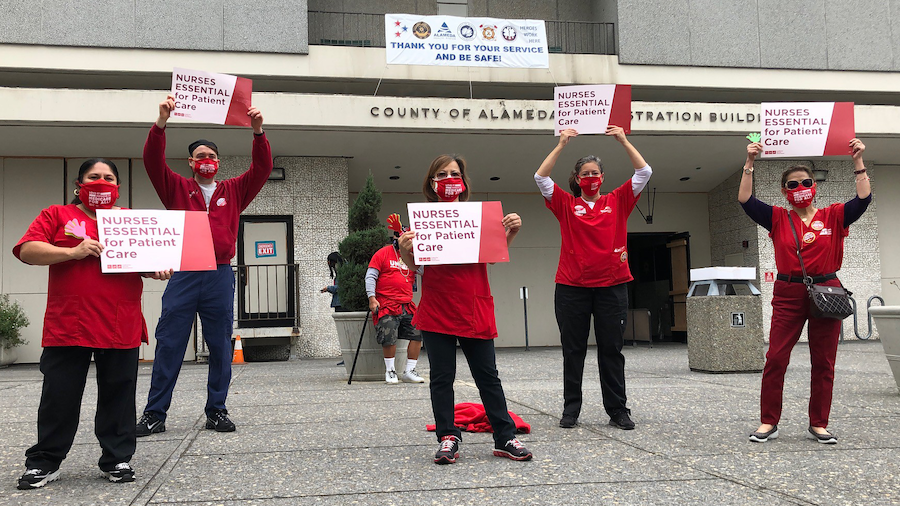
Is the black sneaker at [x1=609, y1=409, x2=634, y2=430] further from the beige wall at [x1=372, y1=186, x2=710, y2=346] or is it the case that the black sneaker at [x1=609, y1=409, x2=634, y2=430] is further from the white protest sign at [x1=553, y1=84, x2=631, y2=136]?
the beige wall at [x1=372, y1=186, x2=710, y2=346]

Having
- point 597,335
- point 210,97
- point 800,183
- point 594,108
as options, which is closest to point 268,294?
A: point 210,97

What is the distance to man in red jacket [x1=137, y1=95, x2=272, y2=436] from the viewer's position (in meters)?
5.43

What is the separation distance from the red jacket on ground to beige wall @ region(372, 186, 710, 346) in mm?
14923

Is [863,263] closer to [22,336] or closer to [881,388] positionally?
[881,388]

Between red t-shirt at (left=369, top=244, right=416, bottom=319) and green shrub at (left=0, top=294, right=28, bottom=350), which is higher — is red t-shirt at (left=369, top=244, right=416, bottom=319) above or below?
above

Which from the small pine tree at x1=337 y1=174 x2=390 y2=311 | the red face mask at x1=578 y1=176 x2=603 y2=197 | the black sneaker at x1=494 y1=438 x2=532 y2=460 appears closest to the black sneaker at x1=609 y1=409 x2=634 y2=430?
the black sneaker at x1=494 y1=438 x2=532 y2=460

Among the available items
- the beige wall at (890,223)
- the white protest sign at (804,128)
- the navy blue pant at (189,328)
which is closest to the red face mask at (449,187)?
the navy blue pant at (189,328)

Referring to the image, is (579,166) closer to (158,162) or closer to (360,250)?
(158,162)

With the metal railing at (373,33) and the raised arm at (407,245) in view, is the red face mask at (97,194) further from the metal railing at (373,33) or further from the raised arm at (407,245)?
the metal railing at (373,33)

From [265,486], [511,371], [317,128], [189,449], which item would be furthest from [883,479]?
[317,128]

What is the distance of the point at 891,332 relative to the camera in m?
7.18

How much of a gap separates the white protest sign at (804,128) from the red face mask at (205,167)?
3.71 m

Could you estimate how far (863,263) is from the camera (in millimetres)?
19125

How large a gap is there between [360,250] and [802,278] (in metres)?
5.77
